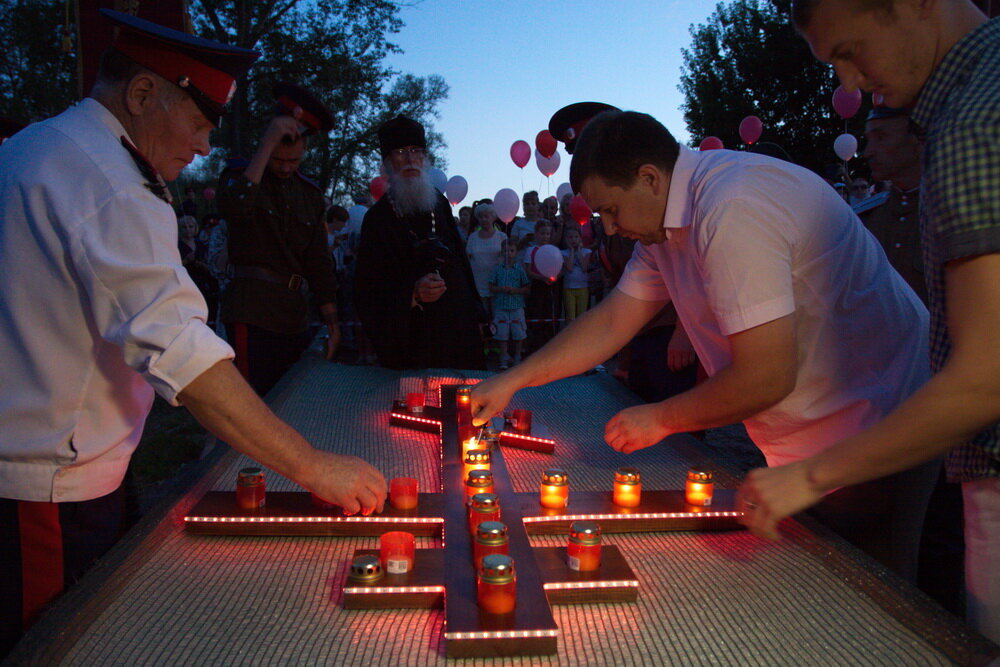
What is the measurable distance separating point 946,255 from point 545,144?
7833mm

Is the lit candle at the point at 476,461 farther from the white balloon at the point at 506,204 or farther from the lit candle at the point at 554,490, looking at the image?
the white balloon at the point at 506,204

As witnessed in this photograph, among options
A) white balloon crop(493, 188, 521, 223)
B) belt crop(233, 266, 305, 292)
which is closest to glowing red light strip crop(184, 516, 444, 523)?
belt crop(233, 266, 305, 292)

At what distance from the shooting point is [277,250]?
3.76 metres

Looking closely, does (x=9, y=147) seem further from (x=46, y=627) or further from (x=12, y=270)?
(x=46, y=627)

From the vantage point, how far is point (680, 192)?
1.75 metres

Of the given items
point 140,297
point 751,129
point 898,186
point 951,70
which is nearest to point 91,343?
point 140,297

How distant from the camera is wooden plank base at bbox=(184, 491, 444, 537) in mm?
1502

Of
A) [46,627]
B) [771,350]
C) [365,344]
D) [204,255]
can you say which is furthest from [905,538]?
[204,255]

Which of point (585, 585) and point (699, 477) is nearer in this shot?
point (585, 585)

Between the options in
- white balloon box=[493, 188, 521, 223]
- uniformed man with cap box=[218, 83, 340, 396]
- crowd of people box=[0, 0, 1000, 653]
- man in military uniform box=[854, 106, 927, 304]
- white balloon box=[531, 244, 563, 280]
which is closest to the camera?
crowd of people box=[0, 0, 1000, 653]

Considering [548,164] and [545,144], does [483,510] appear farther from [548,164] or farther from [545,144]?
[548,164]

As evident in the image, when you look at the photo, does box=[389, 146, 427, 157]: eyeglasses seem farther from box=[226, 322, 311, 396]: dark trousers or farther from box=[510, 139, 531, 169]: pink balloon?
box=[510, 139, 531, 169]: pink balloon

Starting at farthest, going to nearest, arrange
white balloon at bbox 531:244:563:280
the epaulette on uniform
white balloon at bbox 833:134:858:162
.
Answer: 1. white balloon at bbox 833:134:858:162
2. white balloon at bbox 531:244:563:280
3. the epaulette on uniform

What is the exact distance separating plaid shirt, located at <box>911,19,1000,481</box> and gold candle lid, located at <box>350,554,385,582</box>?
0.93 metres
